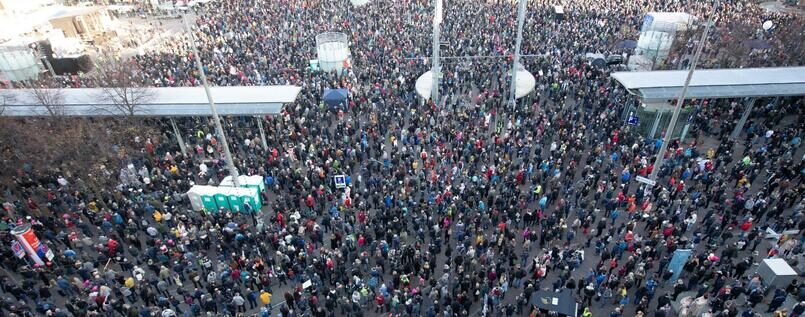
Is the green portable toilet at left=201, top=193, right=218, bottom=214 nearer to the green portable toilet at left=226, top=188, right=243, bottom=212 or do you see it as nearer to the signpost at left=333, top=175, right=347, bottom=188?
the green portable toilet at left=226, top=188, right=243, bottom=212

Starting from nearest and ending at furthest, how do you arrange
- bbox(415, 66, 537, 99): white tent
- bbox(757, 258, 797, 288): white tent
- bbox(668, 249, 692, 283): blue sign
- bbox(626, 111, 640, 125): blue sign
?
bbox(757, 258, 797, 288): white tent, bbox(668, 249, 692, 283): blue sign, bbox(626, 111, 640, 125): blue sign, bbox(415, 66, 537, 99): white tent

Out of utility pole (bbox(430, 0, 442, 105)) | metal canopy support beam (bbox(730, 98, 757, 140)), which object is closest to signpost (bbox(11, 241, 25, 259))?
utility pole (bbox(430, 0, 442, 105))

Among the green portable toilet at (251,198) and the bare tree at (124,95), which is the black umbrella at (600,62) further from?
the bare tree at (124,95)

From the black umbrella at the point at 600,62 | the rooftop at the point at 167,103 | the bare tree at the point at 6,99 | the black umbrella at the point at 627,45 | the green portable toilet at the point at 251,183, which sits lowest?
the green portable toilet at the point at 251,183

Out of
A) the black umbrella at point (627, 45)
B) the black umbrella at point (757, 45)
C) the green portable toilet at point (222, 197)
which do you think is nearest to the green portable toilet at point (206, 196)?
the green portable toilet at point (222, 197)

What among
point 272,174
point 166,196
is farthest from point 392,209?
point 166,196

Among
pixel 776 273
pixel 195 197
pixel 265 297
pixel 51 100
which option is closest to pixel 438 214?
pixel 265 297

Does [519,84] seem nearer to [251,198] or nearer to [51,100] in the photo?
[251,198]

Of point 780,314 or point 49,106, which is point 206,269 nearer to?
point 49,106
